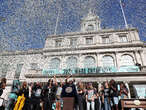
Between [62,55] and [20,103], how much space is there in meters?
15.7

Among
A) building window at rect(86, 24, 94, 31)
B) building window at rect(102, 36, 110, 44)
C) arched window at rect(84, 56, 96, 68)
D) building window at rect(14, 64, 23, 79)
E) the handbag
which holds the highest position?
building window at rect(86, 24, 94, 31)

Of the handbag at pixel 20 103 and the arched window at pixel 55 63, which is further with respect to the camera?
the arched window at pixel 55 63

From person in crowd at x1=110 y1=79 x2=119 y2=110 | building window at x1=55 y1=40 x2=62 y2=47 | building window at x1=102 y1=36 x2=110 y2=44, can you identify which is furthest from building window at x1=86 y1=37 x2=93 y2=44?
person in crowd at x1=110 y1=79 x2=119 y2=110

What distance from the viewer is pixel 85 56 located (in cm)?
1972

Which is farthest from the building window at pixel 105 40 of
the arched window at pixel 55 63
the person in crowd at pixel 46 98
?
the person in crowd at pixel 46 98

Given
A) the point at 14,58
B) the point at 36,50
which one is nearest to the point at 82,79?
the point at 36,50

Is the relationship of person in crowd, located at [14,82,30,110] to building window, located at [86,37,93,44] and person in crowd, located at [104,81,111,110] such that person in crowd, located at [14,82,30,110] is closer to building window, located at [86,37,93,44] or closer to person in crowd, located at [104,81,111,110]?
person in crowd, located at [104,81,111,110]

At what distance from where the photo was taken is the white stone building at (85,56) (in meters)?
15.1

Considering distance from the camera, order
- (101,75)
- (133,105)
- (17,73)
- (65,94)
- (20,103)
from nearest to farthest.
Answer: (133,105) < (65,94) < (20,103) < (101,75) < (17,73)

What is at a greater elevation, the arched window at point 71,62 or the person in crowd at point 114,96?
the arched window at point 71,62

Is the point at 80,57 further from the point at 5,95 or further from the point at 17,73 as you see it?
the point at 5,95

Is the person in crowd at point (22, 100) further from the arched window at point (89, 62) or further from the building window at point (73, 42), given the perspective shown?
the building window at point (73, 42)

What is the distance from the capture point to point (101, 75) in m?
14.3

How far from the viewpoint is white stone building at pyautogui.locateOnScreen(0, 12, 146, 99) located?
15.1 metres
